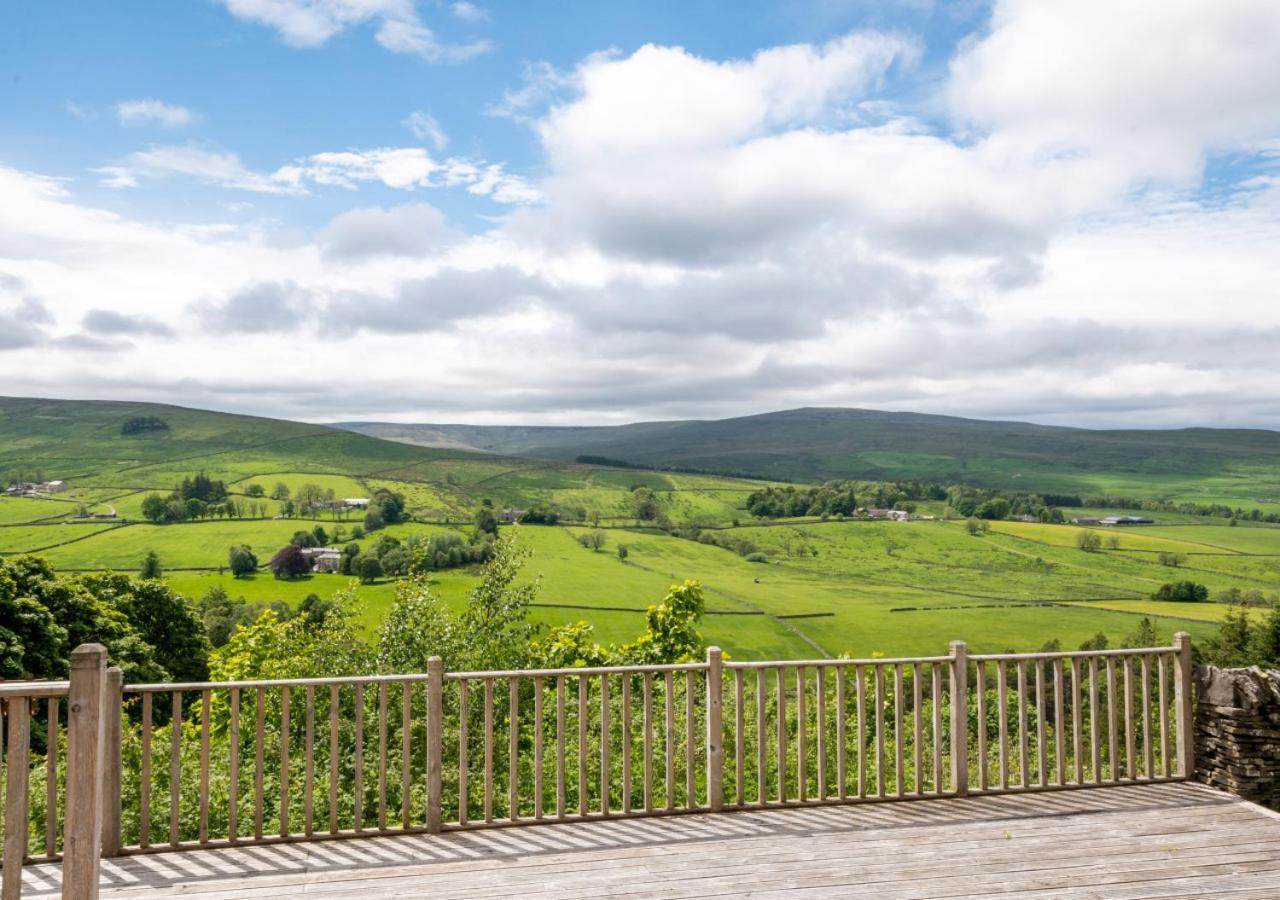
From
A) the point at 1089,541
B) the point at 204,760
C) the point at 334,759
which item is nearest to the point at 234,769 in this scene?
the point at 204,760

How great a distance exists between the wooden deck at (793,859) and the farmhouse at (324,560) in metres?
51.0

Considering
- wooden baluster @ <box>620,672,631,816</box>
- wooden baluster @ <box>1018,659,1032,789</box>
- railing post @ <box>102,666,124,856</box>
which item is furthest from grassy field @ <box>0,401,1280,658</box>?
wooden baluster @ <box>1018,659,1032,789</box>

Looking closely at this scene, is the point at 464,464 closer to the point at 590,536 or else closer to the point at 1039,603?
the point at 590,536

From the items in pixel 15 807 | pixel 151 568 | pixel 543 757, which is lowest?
pixel 151 568

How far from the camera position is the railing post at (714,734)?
4.84 m

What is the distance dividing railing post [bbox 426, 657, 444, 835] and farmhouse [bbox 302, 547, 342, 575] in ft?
167

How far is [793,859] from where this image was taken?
411 cm

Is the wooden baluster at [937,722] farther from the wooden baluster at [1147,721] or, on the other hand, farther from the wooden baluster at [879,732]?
the wooden baluster at [1147,721]

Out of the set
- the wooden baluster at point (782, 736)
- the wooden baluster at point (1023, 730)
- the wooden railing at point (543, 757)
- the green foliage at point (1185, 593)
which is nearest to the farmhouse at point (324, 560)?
the wooden railing at point (543, 757)

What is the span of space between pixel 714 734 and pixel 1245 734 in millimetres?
3406

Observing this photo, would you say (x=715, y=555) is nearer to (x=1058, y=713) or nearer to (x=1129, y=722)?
(x=1129, y=722)

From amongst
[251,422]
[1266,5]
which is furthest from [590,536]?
[251,422]

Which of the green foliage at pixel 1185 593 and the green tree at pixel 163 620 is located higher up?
the green tree at pixel 163 620

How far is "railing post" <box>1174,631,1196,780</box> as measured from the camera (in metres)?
5.39
